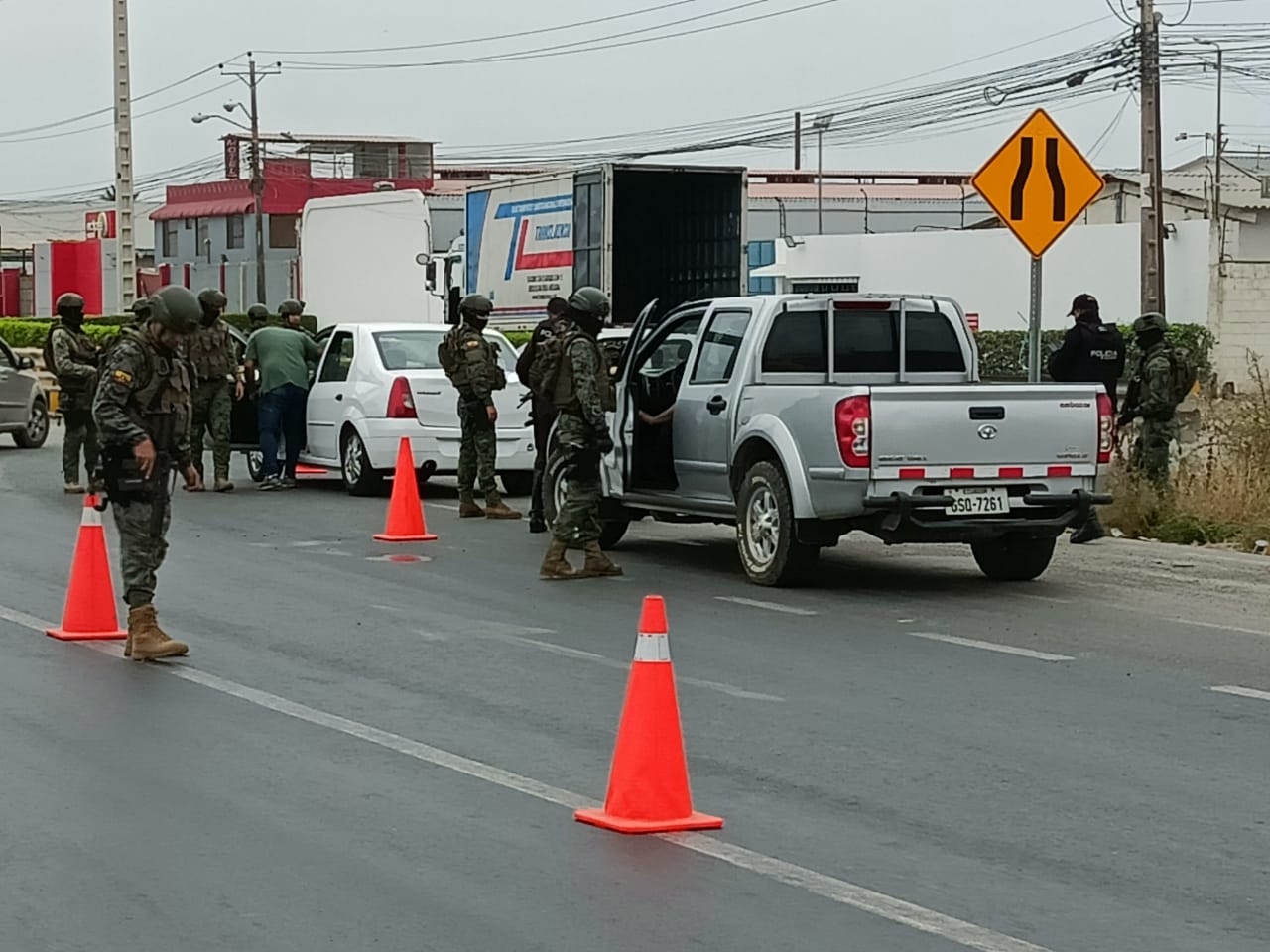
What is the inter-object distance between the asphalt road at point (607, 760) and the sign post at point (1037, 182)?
3.35 m

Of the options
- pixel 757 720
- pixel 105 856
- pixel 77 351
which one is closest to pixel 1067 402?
pixel 757 720

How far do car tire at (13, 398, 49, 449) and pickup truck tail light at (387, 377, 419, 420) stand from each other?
9.87 m

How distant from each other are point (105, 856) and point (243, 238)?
73561mm

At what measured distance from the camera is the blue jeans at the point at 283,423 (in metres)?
21.1

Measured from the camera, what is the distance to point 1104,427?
537 inches

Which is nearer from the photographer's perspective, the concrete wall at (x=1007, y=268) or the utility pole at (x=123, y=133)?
the utility pole at (x=123, y=133)

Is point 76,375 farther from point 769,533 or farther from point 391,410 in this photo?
point 769,533

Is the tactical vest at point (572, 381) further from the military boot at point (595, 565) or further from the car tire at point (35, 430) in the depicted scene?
the car tire at point (35, 430)

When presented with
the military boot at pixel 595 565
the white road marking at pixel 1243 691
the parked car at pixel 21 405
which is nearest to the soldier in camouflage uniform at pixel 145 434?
the military boot at pixel 595 565

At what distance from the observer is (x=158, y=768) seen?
8094 millimetres

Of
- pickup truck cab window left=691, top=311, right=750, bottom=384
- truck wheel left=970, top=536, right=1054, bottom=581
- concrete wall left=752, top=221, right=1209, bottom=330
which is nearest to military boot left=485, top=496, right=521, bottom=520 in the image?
pickup truck cab window left=691, top=311, right=750, bottom=384

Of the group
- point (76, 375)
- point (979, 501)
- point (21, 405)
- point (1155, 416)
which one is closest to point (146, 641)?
point (979, 501)

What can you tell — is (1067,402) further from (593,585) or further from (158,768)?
(158,768)

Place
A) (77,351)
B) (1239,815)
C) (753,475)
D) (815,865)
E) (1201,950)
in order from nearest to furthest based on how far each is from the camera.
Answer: (1201,950), (815,865), (1239,815), (753,475), (77,351)
